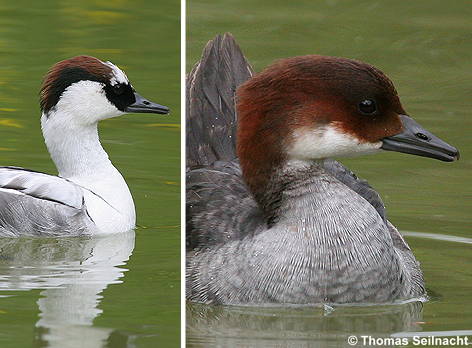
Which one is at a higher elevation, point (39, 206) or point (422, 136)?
point (422, 136)

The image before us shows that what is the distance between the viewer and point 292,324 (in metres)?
6.03

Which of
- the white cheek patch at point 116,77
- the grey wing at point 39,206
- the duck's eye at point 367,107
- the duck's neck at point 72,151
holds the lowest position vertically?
the grey wing at point 39,206

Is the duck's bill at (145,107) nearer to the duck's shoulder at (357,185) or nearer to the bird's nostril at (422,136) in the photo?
the duck's shoulder at (357,185)

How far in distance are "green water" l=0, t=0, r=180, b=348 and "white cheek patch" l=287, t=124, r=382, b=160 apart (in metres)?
0.81

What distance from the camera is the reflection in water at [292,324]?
5.88m

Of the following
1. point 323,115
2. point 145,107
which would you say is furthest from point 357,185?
point 145,107

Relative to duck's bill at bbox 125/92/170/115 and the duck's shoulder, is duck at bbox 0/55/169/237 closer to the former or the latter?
duck's bill at bbox 125/92/170/115

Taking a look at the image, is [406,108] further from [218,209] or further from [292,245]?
[292,245]

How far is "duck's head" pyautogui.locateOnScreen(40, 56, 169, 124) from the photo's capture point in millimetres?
8367

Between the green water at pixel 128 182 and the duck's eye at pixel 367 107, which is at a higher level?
the duck's eye at pixel 367 107

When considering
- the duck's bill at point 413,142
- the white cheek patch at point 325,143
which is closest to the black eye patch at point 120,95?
the white cheek patch at point 325,143

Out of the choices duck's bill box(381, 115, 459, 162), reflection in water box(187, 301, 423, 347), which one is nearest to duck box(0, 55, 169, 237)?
reflection in water box(187, 301, 423, 347)

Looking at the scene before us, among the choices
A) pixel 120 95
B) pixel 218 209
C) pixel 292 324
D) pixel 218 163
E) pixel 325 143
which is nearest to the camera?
pixel 292 324

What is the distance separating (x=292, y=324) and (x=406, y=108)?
6.68 feet
